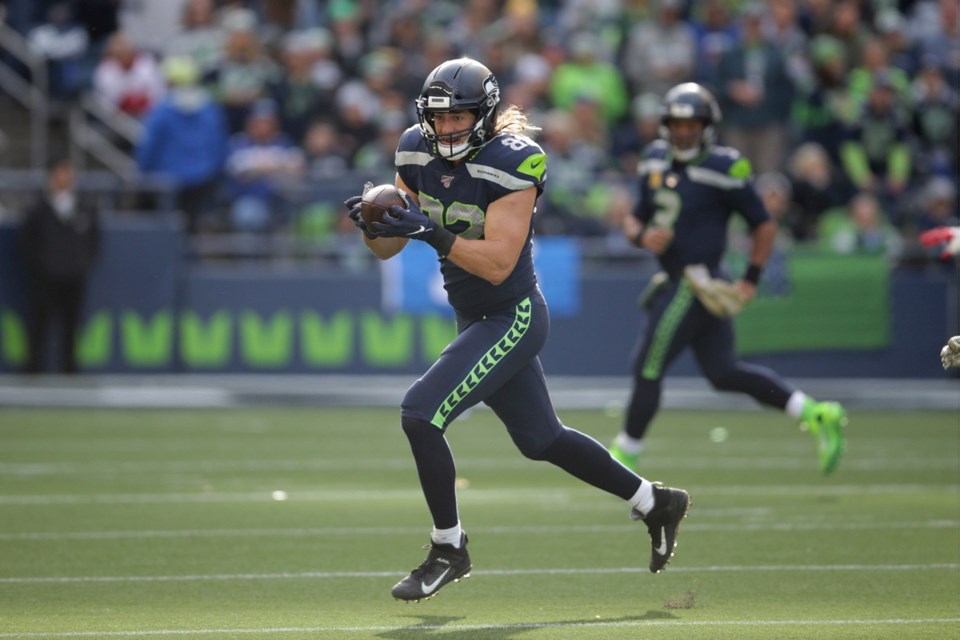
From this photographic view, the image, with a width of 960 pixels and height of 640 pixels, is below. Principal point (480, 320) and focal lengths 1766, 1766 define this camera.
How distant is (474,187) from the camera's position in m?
6.35

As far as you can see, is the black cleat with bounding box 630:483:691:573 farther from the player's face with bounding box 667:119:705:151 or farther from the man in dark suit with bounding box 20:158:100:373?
the man in dark suit with bounding box 20:158:100:373

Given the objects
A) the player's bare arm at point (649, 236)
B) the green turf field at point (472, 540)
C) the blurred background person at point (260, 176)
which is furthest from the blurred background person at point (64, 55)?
the player's bare arm at point (649, 236)

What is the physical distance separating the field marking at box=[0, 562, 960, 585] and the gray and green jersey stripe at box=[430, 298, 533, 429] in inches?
43.4

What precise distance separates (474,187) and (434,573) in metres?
1.38

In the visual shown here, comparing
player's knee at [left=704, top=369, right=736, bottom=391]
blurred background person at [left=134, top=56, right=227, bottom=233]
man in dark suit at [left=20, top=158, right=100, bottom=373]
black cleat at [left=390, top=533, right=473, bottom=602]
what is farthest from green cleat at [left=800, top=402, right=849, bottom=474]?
man in dark suit at [left=20, top=158, right=100, bottom=373]

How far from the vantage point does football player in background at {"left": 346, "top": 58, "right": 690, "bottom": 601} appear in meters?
6.11

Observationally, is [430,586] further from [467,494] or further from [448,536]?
[467,494]

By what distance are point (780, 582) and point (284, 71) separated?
11361 mm

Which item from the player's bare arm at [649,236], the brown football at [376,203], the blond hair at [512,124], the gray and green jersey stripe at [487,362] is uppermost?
the blond hair at [512,124]

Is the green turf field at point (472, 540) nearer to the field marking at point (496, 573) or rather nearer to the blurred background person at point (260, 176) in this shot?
the field marking at point (496, 573)

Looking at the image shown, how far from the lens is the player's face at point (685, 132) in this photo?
383 inches

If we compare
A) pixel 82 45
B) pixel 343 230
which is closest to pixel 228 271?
pixel 343 230

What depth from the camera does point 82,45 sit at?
17766 mm

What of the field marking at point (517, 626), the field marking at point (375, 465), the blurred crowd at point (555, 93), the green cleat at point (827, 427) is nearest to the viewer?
the field marking at point (517, 626)
